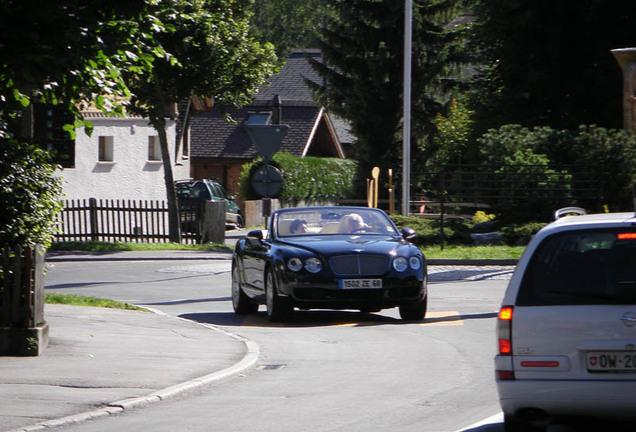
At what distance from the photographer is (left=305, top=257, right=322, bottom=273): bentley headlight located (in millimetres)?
14828

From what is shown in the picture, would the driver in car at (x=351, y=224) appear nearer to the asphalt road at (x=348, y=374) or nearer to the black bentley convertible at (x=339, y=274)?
the black bentley convertible at (x=339, y=274)

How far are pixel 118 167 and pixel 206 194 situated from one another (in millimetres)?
3255

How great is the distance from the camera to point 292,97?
6938cm

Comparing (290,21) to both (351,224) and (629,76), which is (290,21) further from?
(351,224)

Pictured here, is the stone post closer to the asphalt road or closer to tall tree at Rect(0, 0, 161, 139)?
the asphalt road

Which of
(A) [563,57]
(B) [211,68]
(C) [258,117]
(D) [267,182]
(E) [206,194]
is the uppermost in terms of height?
(A) [563,57]

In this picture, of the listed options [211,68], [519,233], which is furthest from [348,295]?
[211,68]

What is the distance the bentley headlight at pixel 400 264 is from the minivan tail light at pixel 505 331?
761 centimetres

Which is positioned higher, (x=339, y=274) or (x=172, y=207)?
(x=172, y=207)

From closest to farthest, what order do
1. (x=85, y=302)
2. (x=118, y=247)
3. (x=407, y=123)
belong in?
(x=85, y=302) → (x=118, y=247) → (x=407, y=123)

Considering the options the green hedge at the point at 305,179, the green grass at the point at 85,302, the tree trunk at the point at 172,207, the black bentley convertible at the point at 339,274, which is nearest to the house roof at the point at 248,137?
the green hedge at the point at 305,179

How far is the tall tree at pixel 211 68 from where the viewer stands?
30625 mm

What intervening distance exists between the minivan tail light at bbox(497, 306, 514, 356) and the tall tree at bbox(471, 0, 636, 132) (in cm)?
3233

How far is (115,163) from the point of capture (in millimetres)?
43219
